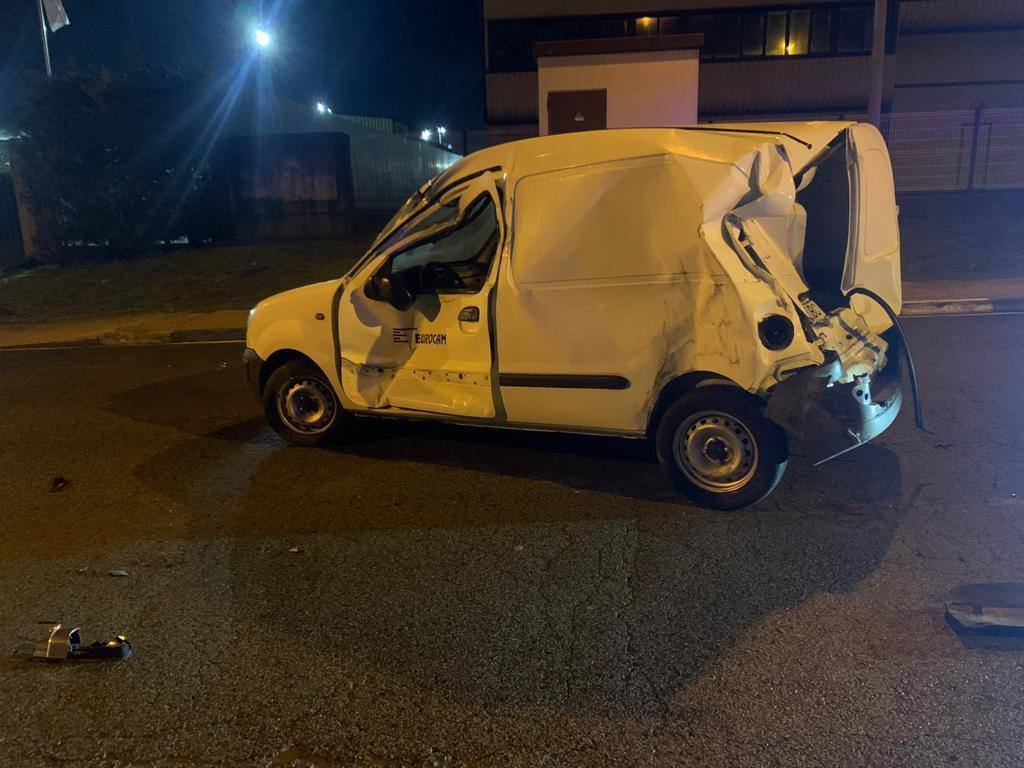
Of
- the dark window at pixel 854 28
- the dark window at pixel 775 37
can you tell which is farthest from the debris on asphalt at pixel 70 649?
the dark window at pixel 854 28

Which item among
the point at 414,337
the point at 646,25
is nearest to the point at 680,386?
the point at 414,337

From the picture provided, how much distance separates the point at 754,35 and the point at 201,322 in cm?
1919

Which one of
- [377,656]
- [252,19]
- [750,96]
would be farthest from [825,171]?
[252,19]

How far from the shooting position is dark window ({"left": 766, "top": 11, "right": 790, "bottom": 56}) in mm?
24156

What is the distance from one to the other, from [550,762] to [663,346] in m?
2.69

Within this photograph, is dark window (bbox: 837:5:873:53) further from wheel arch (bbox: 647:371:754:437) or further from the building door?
wheel arch (bbox: 647:371:754:437)

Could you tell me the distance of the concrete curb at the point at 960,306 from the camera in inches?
429

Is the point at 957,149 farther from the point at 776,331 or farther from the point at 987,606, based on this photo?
the point at 987,606

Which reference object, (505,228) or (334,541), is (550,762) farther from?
(505,228)

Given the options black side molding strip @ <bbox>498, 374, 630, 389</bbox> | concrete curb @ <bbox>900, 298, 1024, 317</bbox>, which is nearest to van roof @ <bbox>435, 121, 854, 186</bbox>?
black side molding strip @ <bbox>498, 374, 630, 389</bbox>

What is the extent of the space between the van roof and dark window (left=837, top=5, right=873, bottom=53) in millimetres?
22067

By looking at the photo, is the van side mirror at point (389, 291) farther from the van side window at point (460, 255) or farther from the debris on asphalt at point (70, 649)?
the debris on asphalt at point (70, 649)

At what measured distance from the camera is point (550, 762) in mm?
2791

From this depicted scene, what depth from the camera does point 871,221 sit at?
518 cm
